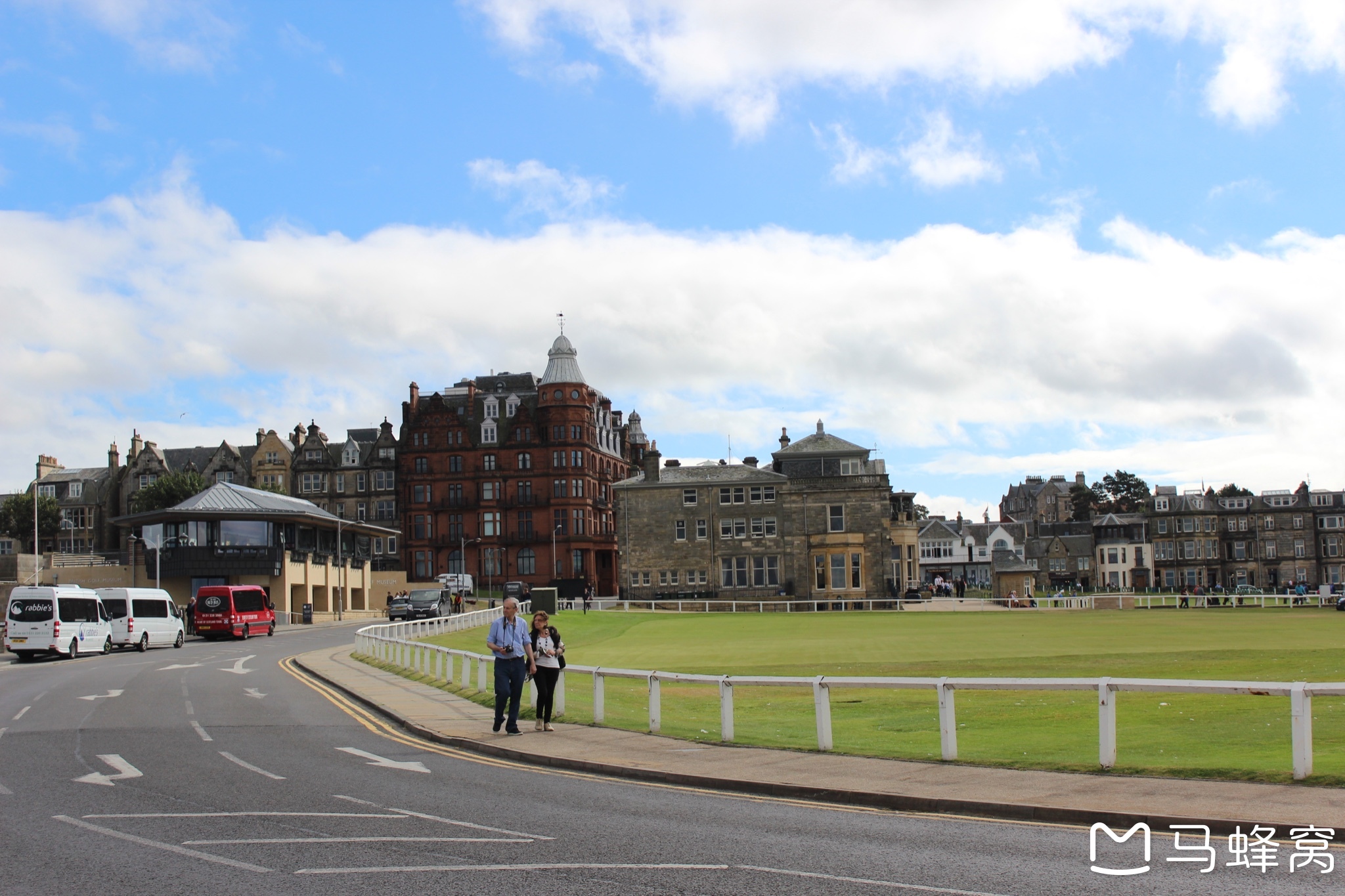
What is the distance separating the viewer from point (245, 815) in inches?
450

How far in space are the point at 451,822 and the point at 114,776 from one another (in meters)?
5.36

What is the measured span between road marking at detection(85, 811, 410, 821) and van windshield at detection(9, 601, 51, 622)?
31.6 m

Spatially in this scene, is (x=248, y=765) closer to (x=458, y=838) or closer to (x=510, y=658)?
(x=510, y=658)

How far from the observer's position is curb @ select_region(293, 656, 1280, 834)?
33.0ft

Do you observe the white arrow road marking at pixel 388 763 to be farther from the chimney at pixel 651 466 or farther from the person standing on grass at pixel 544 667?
the chimney at pixel 651 466

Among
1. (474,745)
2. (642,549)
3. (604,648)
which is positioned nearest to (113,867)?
(474,745)

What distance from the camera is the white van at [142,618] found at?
4541 cm

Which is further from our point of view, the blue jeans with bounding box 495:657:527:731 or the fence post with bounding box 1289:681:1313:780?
the blue jeans with bounding box 495:657:527:731

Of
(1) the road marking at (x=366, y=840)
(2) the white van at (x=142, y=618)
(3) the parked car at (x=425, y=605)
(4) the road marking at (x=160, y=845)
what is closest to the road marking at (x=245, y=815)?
(4) the road marking at (x=160, y=845)

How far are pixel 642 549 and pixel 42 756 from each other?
249 feet

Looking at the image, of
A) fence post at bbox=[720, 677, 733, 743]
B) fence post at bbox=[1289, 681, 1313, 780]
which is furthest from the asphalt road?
fence post at bbox=[720, 677, 733, 743]

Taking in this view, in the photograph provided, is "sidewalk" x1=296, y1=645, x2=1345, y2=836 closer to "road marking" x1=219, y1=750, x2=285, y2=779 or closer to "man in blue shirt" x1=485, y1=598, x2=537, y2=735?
"man in blue shirt" x1=485, y1=598, x2=537, y2=735

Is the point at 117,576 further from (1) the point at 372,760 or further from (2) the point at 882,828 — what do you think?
(2) the point at 882,828

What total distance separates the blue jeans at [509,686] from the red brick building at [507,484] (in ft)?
279
